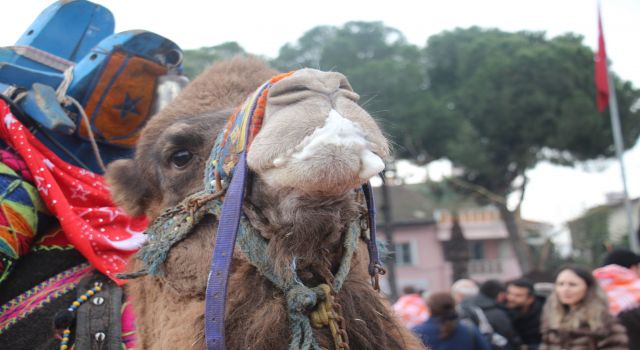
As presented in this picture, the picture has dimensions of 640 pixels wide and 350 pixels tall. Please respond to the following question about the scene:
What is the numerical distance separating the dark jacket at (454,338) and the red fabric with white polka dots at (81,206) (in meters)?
3.32

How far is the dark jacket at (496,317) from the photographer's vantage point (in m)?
6.81

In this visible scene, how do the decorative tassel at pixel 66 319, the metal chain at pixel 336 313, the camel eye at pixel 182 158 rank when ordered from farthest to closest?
the decorative tassel at pixel 66 319 < the camel eye at pixel 182 158 < the metal chain at pixel 336 313

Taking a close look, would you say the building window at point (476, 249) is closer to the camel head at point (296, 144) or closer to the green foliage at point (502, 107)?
the green foliage at point (502, 107)

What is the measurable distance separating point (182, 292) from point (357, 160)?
0.96 meters

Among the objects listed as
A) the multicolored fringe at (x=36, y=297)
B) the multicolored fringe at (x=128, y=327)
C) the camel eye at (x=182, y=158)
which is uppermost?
the camel eye at (x=182, y=158)

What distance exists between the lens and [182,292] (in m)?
2.22

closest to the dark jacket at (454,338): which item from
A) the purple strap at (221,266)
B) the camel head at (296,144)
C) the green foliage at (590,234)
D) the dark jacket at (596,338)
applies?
the dark jacket at (596,338)

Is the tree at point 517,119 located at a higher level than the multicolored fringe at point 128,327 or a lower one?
higher

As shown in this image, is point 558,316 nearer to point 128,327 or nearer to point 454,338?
point 454,338

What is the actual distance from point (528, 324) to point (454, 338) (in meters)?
2.06

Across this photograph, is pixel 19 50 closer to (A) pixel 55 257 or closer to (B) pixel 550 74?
(A) pixel 55 257

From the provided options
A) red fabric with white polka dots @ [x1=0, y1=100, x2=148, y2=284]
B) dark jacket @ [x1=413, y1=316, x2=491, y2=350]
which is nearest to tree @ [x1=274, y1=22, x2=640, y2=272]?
dark jacket @ [x1=413, y1=316, x2=491, y2=350]

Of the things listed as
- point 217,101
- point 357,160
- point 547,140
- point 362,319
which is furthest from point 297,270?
point 547,140

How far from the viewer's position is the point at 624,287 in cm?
607
